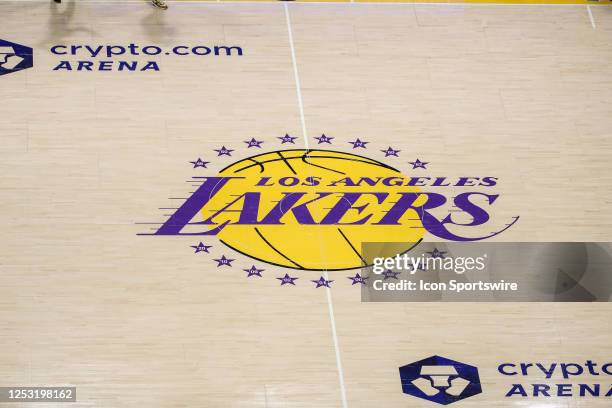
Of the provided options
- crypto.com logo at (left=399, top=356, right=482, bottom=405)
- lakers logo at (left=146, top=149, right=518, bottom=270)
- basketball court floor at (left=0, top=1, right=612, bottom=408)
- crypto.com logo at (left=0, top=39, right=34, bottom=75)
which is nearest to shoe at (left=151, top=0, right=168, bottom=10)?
basketball court floor at (left=0, top=1, right=612, bottom=408)

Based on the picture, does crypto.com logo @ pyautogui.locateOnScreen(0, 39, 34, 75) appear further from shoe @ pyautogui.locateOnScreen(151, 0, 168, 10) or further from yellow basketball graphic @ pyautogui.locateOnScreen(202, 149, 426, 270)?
yellow basketball graphic @ pyautogui.locateOnScreen(202, 149, 426, 270)

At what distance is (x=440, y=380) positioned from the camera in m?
9.36

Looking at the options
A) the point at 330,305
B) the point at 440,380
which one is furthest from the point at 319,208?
the point at 440,380

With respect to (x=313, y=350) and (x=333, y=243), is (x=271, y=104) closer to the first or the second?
(x=333, y=243)

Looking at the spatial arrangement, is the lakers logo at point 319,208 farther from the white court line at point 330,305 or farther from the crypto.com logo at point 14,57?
the crypto.com logo at point 14,57

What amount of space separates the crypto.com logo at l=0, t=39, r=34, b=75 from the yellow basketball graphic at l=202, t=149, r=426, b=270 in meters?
3.10

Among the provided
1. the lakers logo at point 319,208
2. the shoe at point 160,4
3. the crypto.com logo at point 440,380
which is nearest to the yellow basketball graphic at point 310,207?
the lakers logo at point 319,208

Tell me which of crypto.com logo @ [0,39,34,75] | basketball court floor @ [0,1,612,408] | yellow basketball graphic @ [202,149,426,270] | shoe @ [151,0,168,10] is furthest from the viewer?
shoe @ [151,0,168,10]

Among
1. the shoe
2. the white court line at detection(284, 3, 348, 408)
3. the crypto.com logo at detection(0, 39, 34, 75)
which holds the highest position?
the shoe

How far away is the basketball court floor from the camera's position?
934 cm

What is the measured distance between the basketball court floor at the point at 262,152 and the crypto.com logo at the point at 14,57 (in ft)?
0.46

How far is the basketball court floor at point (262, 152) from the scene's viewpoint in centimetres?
934

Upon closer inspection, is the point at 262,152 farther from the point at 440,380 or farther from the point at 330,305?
the point at 440,380

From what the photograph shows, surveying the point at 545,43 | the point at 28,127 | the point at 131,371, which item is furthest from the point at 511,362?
the point at 28,127
